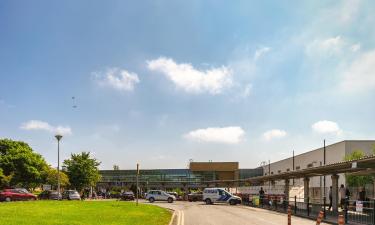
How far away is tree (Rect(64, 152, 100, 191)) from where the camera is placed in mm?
68875

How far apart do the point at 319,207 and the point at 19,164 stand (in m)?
44.7

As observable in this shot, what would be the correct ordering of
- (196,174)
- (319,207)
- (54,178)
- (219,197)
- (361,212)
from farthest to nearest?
(196,174) → (54,178) → (219,197) → (319,207) → (361,212)

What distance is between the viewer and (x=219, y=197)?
56750 millimetres

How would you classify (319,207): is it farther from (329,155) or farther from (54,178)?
(54,178)

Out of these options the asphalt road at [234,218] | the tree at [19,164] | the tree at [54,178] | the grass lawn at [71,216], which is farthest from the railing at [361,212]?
the tree at [54,178]

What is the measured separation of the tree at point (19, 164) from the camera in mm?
64562

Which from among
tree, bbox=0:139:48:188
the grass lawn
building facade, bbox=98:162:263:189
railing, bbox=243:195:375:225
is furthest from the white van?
building facade, bbox=98:162:263:189

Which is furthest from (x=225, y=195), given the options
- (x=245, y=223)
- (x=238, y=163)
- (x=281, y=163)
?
(x=238, y=163)

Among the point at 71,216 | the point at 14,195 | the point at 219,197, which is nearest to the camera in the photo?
the point at 71,216

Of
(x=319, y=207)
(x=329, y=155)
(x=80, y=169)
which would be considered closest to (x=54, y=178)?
(x=80, y=169)

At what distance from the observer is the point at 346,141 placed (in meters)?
65.8

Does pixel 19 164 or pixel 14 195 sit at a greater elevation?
pixel 19 164

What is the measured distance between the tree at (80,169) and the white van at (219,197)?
65.2 ft

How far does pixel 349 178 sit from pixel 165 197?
22490mm
